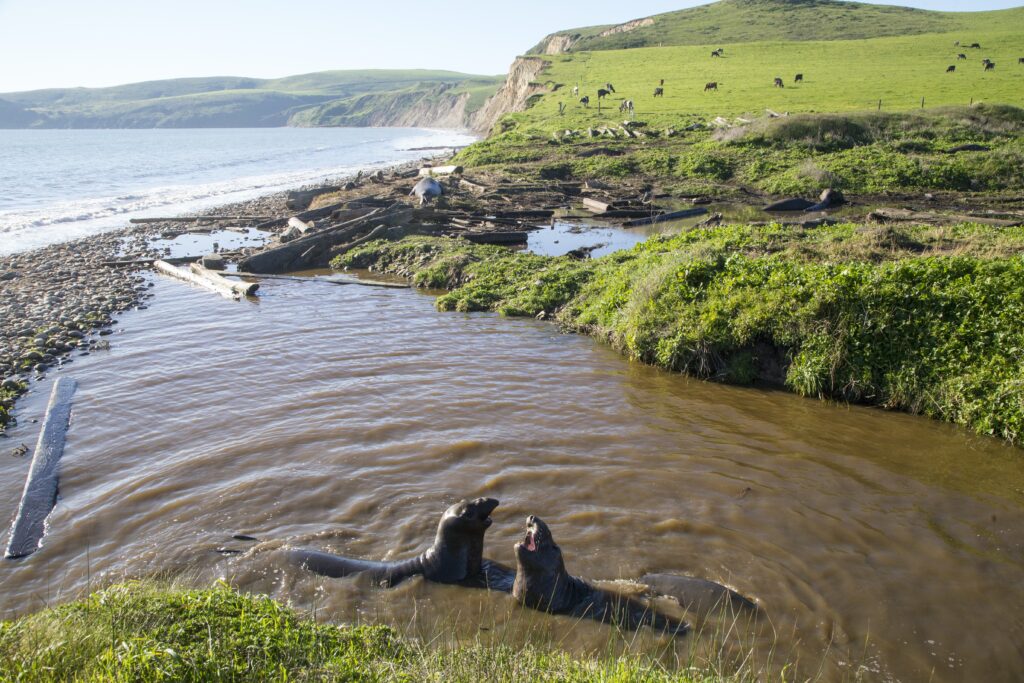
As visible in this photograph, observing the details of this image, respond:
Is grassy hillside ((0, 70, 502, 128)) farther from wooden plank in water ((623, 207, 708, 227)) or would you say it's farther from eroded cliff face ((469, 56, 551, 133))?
wooden plank in water ((623, 207, 708, 227))

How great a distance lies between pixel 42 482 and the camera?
7.43 metres

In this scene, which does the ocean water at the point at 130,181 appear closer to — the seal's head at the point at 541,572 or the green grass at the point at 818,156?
the green grass at the point at 818,156

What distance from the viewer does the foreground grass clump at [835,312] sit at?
840cm

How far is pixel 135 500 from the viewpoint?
723cm

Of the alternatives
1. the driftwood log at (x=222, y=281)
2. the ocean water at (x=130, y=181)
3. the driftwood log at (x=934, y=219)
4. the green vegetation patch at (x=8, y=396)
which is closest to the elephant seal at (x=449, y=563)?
the green vegetation patch at (x=8, y=396)

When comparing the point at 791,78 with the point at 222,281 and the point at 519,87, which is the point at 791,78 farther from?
the point at 222,281

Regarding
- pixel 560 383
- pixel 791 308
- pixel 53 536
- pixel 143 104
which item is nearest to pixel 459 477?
pixel 560 383

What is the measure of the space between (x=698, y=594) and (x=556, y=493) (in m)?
2.17

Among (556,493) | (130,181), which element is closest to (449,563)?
(556,493)

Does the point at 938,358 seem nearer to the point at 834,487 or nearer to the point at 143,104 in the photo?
the point at 834,487

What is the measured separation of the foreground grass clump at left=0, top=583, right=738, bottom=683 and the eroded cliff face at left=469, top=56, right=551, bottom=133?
204ft

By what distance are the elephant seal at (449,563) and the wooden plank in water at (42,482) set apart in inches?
119

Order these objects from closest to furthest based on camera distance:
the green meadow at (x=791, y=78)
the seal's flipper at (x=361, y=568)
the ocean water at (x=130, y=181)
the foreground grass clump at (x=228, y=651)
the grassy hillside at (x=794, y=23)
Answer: the foreground grass clump at (x=228, y=651) → the seal's flipper at (x=361, y=568) → the ocean water at (x=130, y=181) → the green meadow at (x=791, y=78) → the grassy hillside at (x=794, y=23)

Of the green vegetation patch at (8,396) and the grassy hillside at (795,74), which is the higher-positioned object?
the grassy hillside at (795,74)
